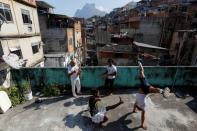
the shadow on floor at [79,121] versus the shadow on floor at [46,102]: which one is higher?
the shadow on floor at [46,102]

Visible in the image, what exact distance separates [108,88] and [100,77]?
2.30 feet

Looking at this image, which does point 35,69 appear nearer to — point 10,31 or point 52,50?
point 10,31

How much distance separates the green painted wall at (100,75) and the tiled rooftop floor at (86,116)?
3.10 feet

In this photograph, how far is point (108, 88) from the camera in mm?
7562

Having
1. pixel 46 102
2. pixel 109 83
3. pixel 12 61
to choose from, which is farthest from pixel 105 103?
pixel 12 61

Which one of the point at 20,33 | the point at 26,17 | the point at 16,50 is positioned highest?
the point at 26,17

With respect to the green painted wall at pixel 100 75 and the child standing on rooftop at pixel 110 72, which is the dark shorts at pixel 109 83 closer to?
the child standing on rooftop at pixel 110 72

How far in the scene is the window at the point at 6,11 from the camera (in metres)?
9.09

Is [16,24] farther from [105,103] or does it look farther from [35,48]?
[105,103]

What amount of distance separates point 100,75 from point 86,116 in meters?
2.44

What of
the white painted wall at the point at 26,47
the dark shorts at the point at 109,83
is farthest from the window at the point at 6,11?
the dark shorts at the point at 109,83

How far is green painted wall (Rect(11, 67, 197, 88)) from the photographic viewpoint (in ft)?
24.8

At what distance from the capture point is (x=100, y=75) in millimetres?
7582

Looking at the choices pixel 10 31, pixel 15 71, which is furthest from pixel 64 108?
pixel 10 31
